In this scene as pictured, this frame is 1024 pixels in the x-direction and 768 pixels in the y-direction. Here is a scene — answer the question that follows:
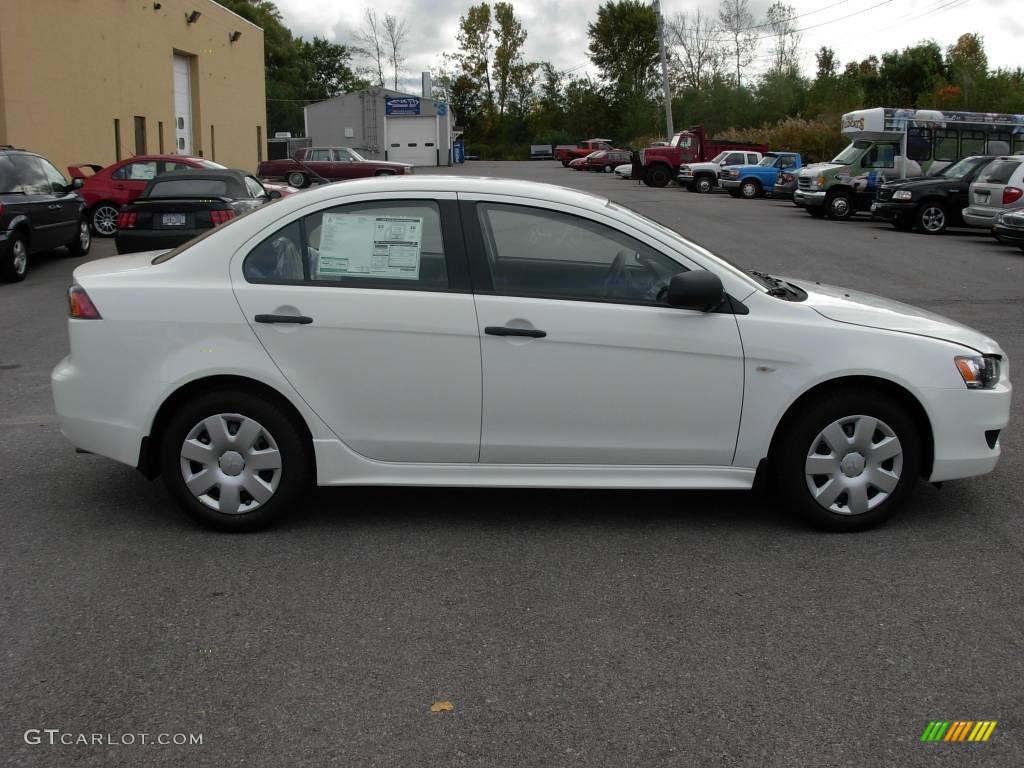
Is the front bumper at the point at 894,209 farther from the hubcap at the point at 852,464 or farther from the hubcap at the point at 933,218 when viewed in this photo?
the hubcap at the point at 852,464

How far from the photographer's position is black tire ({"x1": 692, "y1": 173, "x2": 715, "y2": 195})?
42656 mm

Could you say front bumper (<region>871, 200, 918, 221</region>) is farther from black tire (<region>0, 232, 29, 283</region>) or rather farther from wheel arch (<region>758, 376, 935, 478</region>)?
wheel arch (<region>758, 376, 935, 478</region>)

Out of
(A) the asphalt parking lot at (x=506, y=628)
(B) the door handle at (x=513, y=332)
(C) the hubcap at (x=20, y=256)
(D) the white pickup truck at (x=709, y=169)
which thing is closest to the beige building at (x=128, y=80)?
(C) the hubcap at (x=20, y=256)

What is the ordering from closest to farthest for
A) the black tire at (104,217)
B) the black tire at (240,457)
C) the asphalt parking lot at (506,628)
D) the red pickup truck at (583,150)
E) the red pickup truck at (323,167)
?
the asphalt parking lot at (506,628)
the black tire at (240,457)
the black tire at (104,217)
the red pickup truck at (323,167)
the red pickup truck at (583,150)

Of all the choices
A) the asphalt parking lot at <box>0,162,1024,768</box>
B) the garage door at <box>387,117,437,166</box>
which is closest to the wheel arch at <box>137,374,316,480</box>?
the asphalt parking lot at <box>0,162,1024,768</box>

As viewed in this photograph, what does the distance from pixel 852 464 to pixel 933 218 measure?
20.8 meters

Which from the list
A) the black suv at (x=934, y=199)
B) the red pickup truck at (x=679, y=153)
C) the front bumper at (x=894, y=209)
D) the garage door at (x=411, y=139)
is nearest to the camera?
the black suv at (x=934, y=199)

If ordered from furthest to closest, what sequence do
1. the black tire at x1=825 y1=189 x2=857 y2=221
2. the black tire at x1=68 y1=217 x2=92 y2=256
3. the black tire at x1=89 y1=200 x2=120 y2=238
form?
the black tire at x1=825 y1=189 x2=857 y2=221, the black tire at x1=89 y1=200 x2=120 y2=238, the black tire at x1=68 y1=217 x2=92 y2=256

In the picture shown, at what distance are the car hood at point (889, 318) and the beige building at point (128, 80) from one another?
21.4 meters

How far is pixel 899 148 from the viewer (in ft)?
93.9

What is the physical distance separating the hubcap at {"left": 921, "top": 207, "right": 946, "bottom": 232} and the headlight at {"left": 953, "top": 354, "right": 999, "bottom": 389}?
66.6 ft

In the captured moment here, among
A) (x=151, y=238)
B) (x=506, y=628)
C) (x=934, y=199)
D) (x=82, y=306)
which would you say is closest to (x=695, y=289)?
(x=506, y=628)

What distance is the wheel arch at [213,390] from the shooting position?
5090 mm

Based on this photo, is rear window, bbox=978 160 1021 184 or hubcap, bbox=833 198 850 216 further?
hubcap, bbox=833 198 850 216
